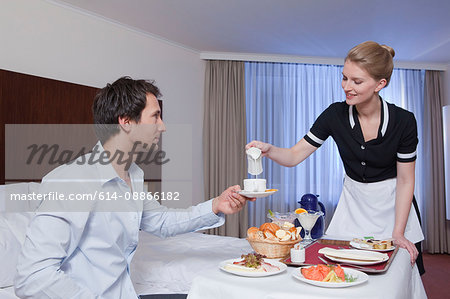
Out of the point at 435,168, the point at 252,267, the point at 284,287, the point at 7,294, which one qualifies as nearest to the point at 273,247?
the point at 252,267

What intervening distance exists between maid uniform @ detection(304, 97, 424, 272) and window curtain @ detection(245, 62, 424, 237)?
11.8 ft

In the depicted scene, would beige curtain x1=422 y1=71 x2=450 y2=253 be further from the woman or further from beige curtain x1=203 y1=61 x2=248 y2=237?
the woman

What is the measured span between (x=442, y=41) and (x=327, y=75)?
148 centimetres

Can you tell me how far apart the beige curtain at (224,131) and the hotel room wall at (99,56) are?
0.11 meters

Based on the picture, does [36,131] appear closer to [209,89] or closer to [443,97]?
[209,89]

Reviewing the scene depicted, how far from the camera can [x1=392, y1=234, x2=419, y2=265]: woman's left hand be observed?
1.57 metres

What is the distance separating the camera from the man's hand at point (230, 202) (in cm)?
163

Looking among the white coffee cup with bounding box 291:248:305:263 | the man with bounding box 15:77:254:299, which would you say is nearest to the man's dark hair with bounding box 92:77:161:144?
the man with bounding box 15:77:254:299

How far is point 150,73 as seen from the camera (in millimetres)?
4734

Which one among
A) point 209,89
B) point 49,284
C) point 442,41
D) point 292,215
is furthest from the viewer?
point 209,89

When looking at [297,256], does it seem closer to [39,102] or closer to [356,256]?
[356,256]

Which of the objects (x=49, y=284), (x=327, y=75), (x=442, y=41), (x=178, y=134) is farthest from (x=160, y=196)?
(x=442, y=41)

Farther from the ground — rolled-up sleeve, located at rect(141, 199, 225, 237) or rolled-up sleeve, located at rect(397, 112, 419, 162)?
rolled-up sleeve, located at rect(397, 112, 419, 162)

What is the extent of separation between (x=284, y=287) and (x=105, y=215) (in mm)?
654
